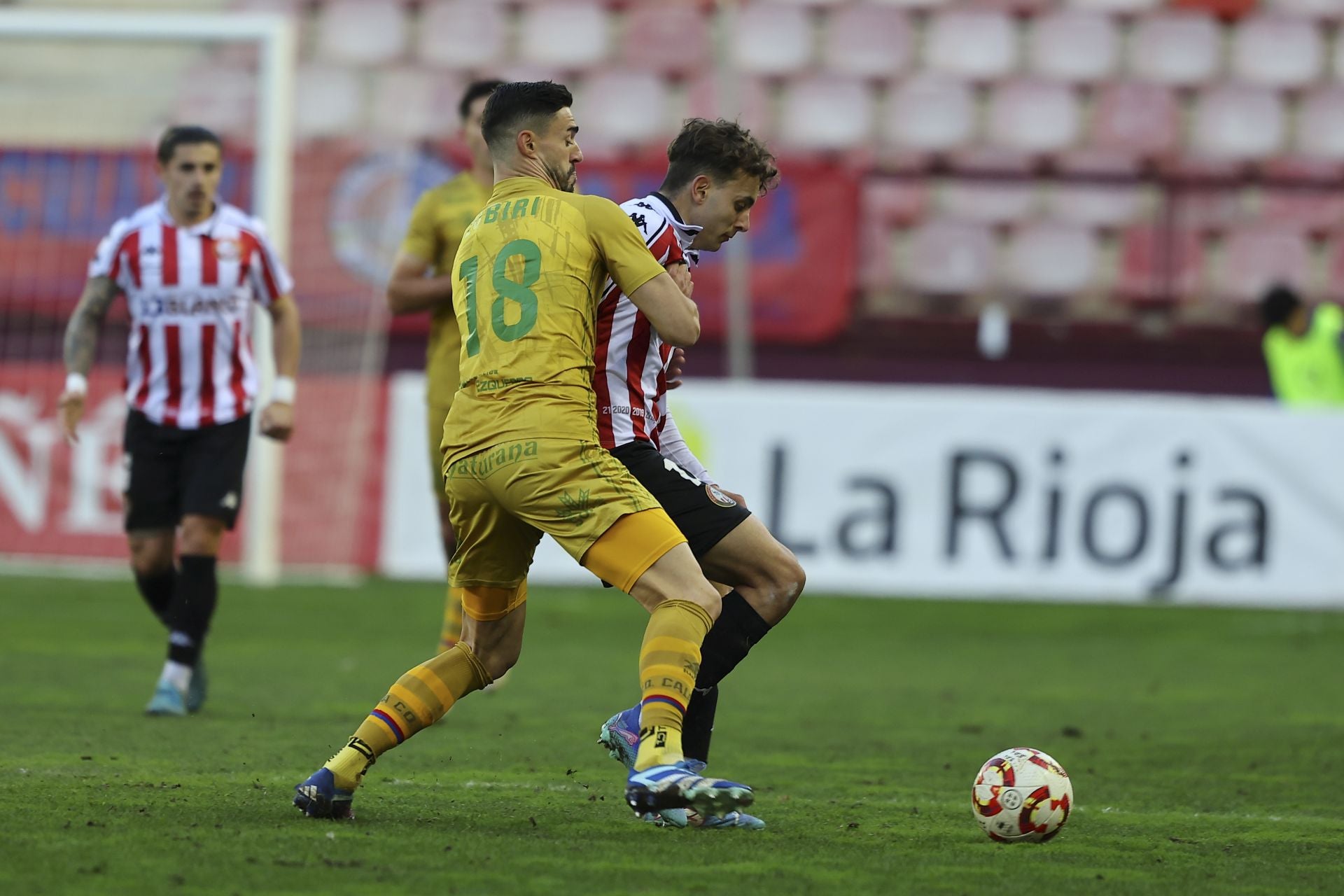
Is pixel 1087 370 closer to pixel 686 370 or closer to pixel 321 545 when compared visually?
pixel 686 370

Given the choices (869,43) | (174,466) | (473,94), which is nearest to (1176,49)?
(869,43)

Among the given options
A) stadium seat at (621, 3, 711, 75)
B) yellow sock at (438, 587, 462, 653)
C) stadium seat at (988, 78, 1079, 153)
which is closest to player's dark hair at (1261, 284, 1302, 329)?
stadium seat at (988, 78, 1079, 153)

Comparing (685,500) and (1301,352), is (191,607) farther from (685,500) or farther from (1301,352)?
(1301,352)

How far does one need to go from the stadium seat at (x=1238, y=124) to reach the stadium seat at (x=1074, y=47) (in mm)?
875

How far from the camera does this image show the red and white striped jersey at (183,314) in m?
7.29

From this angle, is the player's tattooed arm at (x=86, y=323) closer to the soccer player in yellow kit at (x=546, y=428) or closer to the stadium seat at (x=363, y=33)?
the soccer player in yellow kit at (x=546, y=428)

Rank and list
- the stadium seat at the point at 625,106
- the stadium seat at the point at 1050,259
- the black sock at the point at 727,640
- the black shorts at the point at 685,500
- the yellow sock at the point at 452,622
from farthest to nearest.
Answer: the stadium seat at the point at 625,106 → the stadium seat at the point at 1050,259 → the yellow sock at the point at 452,622 → the black sock at the point at 727,640 → the black shorts at the point at 685,500

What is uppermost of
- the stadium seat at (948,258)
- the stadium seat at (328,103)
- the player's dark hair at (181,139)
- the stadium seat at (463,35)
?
the stadium seat at (463,35)

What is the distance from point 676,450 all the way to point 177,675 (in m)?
2.64

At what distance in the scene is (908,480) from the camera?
478 inches

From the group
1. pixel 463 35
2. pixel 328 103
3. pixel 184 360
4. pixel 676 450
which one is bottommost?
pixel 676 450

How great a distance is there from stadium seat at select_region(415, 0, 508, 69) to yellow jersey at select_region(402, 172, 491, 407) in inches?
369

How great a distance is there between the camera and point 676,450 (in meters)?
5.29

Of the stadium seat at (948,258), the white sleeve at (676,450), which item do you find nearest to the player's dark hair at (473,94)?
the white sleeve at (676,450)
